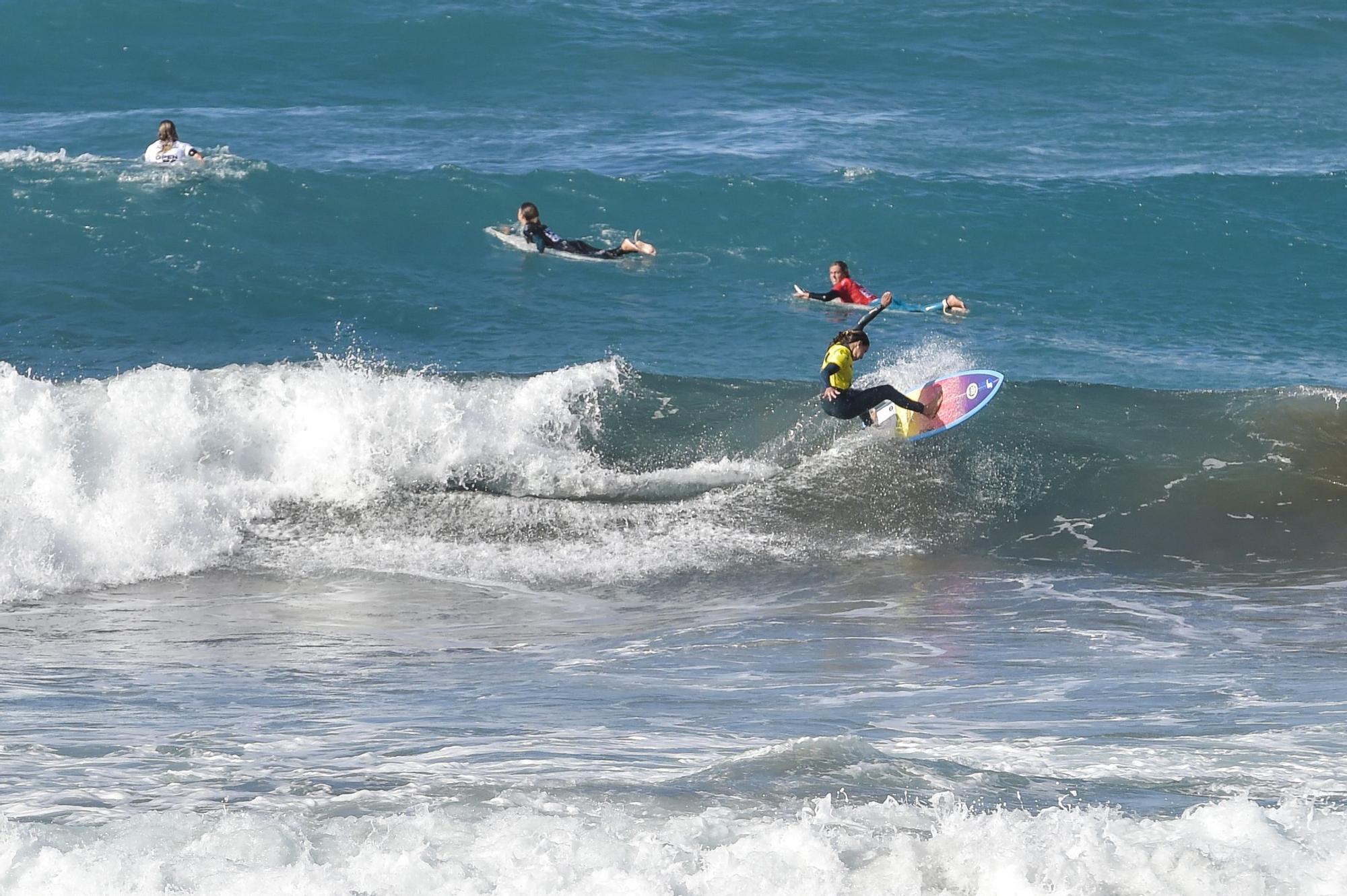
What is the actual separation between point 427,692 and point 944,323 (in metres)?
12.6

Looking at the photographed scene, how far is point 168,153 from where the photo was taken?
847 inches

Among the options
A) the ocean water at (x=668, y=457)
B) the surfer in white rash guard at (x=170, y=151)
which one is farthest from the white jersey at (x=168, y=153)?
the ocean water at (x=668, y=457)

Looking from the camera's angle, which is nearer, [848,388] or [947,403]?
[848,388]

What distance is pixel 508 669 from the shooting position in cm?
830

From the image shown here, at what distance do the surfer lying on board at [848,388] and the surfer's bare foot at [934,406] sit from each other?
18cm

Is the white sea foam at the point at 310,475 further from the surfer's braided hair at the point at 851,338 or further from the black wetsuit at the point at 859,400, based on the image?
the surfer's braided hair at the point at 851,338

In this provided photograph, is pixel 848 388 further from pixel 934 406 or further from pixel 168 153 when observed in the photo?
pixel 168 153

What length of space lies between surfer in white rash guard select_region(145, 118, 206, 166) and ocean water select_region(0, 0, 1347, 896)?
28cm

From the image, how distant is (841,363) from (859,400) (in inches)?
16.3

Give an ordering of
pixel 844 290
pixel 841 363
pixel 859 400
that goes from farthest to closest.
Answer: pixel 844 290
pixel 859 400
pixel 841 363

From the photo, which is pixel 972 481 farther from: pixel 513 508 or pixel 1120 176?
pixel 1120 176

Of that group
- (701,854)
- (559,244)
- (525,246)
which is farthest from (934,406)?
(701,854)

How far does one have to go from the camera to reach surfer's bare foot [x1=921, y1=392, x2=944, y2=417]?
13.6 meters

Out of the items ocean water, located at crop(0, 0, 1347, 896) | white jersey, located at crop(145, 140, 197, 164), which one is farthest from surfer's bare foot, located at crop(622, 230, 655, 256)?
white jersey, located at crop(145, 140, 197, 164)
